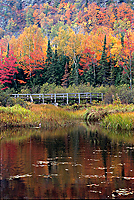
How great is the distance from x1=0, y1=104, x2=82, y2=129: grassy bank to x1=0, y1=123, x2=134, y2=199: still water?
126 inches

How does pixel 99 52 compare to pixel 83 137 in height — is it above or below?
above

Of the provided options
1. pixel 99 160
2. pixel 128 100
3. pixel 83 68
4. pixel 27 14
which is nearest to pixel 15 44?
pixel 83 68

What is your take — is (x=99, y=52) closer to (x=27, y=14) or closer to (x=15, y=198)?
(x=15, y=198)

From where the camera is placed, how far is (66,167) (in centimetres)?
1059

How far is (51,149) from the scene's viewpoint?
13766 mm

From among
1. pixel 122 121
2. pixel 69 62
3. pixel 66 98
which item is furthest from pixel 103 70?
pixel 122 121

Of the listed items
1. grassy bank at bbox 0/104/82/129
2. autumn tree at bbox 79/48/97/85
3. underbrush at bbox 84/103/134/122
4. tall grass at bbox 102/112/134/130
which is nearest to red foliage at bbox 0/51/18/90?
autumn tree at bbox 79/48/97/85

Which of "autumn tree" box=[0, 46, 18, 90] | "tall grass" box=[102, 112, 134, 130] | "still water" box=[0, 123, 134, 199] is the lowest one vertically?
"still water" box=[0, 123, 134, 199]

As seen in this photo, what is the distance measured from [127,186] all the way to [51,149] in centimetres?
567

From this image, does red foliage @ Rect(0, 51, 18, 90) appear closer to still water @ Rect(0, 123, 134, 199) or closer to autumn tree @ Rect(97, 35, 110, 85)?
autumn tree @ Rect(97, 35, 110, 85)

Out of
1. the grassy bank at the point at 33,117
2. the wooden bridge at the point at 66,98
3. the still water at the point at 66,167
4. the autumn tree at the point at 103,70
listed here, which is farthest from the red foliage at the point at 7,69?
the still water at the point at 66,167

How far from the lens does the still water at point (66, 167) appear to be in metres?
8.09

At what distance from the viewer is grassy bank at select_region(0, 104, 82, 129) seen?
20516mm

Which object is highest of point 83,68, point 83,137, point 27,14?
point 27,14
